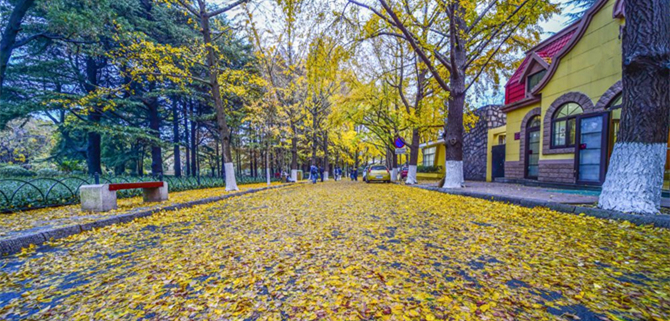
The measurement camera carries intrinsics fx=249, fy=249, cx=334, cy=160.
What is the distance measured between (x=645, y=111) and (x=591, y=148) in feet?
13.9

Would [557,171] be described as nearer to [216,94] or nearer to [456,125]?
[456,125]

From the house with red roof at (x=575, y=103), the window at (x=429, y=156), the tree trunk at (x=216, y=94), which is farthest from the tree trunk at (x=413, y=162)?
the window at (x=429, y=156)

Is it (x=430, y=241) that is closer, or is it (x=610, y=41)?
(x=430, y=241)

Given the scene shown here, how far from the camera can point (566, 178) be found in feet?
27.0

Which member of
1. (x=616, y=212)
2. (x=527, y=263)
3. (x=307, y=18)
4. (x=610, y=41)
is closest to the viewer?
(x=527, y=263)

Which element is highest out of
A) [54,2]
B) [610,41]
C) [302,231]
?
[54,2]

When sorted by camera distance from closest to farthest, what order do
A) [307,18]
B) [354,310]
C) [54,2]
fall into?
1. [354,310]
2. [307,18]
3. [54,2]

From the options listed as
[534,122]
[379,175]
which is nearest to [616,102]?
[534,122]

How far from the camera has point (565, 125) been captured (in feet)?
27.9

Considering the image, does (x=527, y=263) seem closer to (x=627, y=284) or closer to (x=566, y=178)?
(x=627, y=284)

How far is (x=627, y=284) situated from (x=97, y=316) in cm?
388

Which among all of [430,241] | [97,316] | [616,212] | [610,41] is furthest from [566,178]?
[97,316]

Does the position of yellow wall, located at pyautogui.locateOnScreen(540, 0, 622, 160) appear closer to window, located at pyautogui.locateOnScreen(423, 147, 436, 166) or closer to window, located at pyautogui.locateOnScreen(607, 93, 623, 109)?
window, located at pyautogui.locateOnScreen(607, 93, 623, 109)

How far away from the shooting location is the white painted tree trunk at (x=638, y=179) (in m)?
4.05
